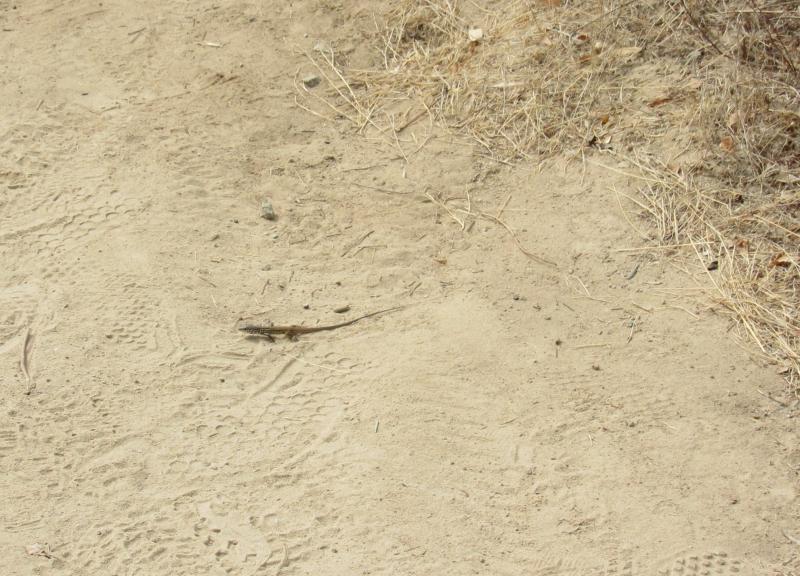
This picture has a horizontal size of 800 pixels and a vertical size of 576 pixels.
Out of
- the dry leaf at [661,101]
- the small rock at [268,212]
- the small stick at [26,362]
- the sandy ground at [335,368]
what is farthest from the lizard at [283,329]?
the dry leaf at [661,101]

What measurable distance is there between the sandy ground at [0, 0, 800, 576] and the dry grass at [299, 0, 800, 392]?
0.59 feet

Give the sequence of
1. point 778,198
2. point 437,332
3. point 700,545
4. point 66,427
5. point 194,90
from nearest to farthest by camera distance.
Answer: point 700,545
point 66,427
point 437,332
point 778,198
point 194,90

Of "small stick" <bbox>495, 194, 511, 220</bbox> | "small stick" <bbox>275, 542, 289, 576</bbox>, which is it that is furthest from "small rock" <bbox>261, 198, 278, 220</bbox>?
"small stick" <bbox>275, 542, 289, 576</bbox>

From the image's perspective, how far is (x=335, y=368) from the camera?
3.66 metres

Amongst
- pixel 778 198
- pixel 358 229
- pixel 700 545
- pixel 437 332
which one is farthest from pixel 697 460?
pixel 358 229

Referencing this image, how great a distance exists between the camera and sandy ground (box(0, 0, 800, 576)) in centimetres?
309

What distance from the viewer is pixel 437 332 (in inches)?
150

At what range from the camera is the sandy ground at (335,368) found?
3.09 metres

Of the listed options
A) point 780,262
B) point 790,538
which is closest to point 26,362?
point 790,538

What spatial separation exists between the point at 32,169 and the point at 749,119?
3371mm

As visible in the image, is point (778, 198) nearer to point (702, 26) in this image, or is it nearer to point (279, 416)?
point (702, 26)

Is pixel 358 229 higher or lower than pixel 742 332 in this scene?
higher

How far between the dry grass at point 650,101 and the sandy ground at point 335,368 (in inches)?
7.1

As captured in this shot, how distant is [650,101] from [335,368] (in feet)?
7.21
